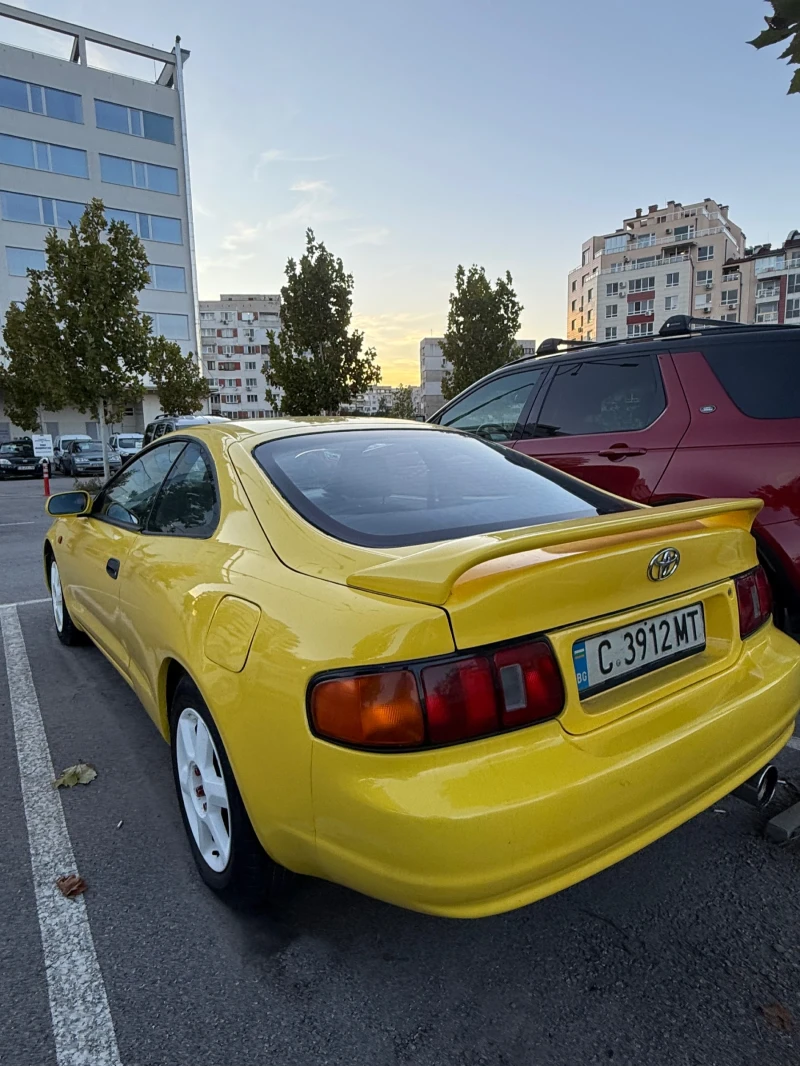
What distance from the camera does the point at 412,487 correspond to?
233cm

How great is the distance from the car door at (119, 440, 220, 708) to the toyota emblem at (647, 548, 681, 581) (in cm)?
125

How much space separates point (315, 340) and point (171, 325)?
75.2 ft

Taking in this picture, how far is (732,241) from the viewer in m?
78.6

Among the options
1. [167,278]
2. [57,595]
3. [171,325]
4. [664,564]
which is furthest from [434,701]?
[167,278]

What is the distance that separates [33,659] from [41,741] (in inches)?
52.8

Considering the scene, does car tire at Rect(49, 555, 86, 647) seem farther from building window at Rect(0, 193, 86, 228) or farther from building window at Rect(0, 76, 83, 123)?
building window at Rect(0, 76, 83, 123)

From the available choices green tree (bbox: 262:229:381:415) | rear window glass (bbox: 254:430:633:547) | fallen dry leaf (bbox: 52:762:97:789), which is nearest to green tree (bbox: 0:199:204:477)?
green tree (bbox: 262:229:381:415)

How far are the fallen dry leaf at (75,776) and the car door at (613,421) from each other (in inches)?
121

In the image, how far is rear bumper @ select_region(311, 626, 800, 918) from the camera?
1.39 m

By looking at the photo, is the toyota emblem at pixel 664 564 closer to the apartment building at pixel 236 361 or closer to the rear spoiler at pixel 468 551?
the rear spoiler at pixel 468 551

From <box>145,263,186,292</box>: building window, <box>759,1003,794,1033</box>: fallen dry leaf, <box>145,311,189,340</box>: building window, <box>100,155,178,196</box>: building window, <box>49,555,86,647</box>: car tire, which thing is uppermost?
<box>100,155,178,196</box>: building window

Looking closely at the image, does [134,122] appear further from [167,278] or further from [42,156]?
[167,278]

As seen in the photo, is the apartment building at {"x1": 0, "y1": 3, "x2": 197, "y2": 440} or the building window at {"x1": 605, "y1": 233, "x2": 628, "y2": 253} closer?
the apartment building at {"x1": 0, "y1": 3, "x2": 197, "y2": 440}

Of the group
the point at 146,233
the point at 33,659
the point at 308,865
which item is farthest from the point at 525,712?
the point at 146,233
